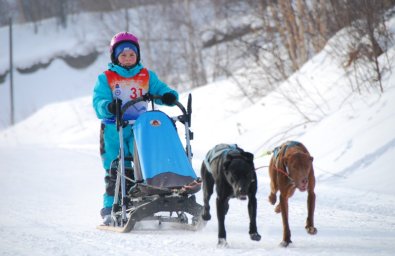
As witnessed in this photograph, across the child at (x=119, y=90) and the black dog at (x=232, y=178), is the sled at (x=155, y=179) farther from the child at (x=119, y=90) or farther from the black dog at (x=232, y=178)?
the black dog at (x=232, y=178)

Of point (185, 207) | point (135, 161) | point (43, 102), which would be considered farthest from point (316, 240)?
point (43, 102)

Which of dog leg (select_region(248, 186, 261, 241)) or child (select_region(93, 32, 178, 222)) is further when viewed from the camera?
child (select_region(93, 32, 178, 222))

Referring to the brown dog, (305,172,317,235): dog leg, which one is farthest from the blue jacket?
(305,172,317,235): dog leg

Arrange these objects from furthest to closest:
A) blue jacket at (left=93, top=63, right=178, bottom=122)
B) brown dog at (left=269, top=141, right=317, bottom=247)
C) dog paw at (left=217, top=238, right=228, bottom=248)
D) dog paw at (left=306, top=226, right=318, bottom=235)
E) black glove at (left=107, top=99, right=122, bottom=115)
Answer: blue jacket at (left=93, top=63, right=178, bottom=122), black glove at (left=107, top=99, right=122, bottom=115), dog paw at (left=306, top=226, right=318, bottom=235), dog paw at (left=217, top=238, right=228, bottom=248), brown dog at (left=269, top=141, right=317, bottom=247)

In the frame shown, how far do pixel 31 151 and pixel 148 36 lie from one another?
13.3 m

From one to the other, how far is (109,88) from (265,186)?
2.94 m

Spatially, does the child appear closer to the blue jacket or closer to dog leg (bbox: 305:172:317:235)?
the blue jacket

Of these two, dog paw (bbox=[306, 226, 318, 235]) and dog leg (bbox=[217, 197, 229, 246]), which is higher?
dog leg (bbox=[217, 197, 229, 246])

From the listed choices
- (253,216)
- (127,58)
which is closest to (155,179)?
(253,216)

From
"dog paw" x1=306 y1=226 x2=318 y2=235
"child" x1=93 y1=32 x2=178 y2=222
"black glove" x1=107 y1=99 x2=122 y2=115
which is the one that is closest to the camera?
"dog paw" x1=306 y1=226 x2=318 y2=235

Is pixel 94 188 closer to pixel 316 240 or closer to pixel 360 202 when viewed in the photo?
pixel 360 202

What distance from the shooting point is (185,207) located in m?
5.35

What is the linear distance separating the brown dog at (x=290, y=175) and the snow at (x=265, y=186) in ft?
0.74

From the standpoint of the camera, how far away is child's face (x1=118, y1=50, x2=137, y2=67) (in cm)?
619
